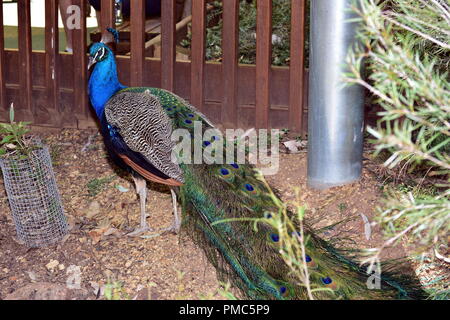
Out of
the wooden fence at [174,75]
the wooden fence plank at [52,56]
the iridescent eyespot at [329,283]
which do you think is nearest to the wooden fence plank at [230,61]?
the wooden fence at [174,75]

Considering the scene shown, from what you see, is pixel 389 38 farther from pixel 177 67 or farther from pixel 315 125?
pixel 177 67

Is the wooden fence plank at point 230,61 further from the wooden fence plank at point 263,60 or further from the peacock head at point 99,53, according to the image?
the peacock head at point 99,53

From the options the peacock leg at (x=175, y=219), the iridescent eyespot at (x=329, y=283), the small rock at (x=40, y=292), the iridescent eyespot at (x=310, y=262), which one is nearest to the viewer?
the iridescent eyespot at (x=329, y=283)

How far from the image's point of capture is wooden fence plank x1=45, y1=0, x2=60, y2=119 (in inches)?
237

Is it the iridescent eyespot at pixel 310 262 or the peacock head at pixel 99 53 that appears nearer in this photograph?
the iridescent eyespot at pixel 310 262

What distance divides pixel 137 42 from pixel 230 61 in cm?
77

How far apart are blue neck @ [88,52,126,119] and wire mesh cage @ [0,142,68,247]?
59 centimetres

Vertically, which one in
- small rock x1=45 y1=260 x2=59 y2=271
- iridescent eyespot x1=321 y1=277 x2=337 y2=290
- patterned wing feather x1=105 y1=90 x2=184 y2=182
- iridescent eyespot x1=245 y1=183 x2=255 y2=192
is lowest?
small rock x1=45 y1=260 x2=59 y2=271

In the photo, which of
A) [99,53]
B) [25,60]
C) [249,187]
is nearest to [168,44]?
[99,53]

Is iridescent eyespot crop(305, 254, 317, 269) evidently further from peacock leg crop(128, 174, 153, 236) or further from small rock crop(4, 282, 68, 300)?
peacock leg crop(128, 174, 153, 236)

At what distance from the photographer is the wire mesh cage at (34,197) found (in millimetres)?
4379

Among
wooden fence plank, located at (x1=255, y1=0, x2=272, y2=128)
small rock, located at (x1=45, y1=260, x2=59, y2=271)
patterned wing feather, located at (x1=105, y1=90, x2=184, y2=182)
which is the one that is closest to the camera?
small rock, located at (x1=45, y1=260, x2=59, y2=271)

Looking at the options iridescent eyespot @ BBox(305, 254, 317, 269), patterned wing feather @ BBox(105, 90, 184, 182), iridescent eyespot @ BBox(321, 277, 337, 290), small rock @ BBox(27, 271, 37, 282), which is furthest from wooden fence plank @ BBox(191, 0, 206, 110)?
iridescent eyespot @ BBox(321, 277, 337, 290)
